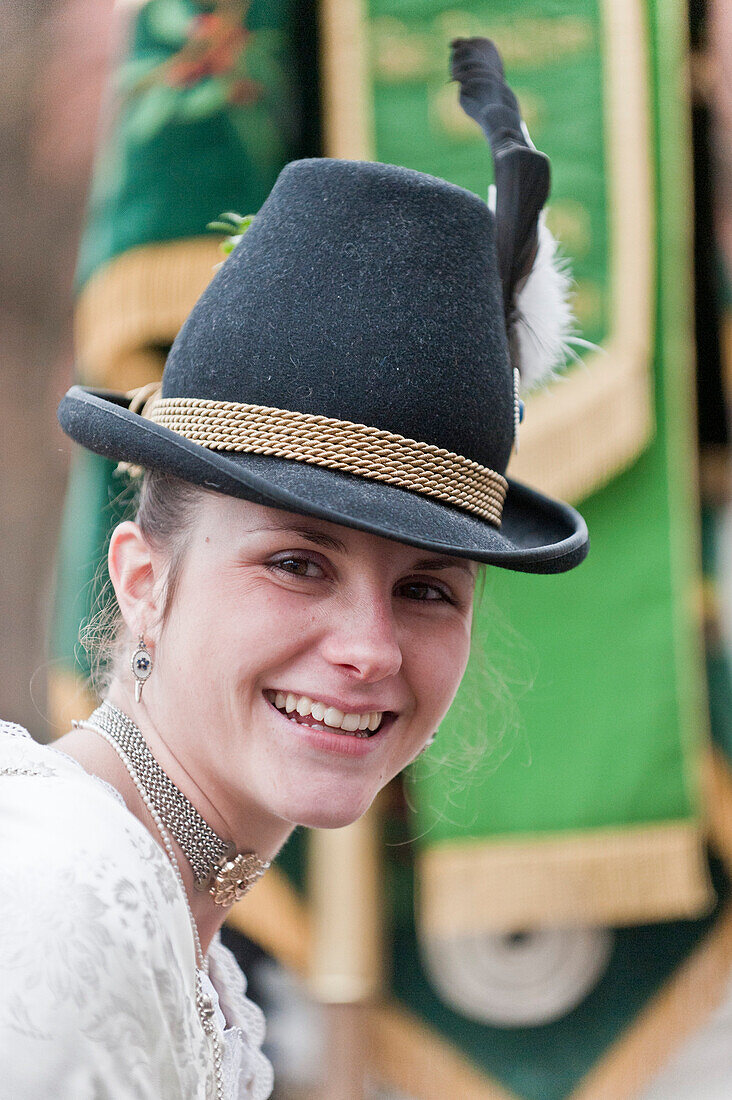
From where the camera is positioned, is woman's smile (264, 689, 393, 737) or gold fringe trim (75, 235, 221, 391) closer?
woman's smile (264, 689, 393, 737)

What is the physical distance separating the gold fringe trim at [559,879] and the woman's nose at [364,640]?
1326mm

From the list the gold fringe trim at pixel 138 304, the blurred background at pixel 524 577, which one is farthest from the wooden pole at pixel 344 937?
the gold fringe trim at pixel 138 304

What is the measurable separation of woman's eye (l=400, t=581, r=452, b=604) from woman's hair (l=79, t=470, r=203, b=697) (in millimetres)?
219

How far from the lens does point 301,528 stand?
1.02m

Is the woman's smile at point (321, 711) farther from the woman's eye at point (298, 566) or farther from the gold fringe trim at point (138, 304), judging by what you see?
the gold fringe trim at point (138, 304)

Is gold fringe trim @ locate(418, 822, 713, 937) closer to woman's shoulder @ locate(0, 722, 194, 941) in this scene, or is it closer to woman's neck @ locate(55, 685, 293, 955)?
woman's neck @ locate(55, 685, 293, 955)

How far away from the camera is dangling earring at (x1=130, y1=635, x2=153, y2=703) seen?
111 cm

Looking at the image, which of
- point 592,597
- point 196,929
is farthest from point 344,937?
point 196,929

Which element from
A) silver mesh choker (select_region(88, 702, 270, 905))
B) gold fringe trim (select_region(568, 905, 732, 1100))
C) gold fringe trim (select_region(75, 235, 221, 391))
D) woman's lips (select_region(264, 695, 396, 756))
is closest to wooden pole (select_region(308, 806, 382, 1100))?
gold fringe trim (select_region(568, 905, 732, 1100))

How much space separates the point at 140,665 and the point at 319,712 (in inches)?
7.7

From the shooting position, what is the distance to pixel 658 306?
234 cm

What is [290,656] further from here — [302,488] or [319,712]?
[302,488]

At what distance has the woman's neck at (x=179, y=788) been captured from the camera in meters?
1.07

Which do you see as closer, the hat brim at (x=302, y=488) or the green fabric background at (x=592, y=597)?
the hat brim at (x=302, y=488)
